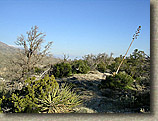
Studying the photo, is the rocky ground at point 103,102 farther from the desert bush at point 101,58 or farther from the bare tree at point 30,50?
the desert bush at point 101,58

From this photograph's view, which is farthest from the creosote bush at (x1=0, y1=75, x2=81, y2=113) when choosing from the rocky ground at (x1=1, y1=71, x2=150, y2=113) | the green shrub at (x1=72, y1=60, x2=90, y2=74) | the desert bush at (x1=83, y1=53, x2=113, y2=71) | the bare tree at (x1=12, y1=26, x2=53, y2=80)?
the desert bush at (x1=83, y1=53, x2=113, y2=71)

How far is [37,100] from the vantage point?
7.66 ft

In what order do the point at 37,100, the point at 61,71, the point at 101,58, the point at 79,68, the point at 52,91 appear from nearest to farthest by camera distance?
the point at 37,100 → the point at 52,91 → the point at 61,71 → the point at 79,68 → the point at 101,58

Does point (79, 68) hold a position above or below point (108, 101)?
above

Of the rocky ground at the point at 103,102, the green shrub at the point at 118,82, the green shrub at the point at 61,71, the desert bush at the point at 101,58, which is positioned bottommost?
the rocky ground at the point at 103,102

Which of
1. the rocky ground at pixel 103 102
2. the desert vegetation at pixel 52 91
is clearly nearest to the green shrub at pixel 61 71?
the desert vegetation at pixel 52 91

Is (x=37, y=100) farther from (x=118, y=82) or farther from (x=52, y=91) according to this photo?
(x=118, y=82)

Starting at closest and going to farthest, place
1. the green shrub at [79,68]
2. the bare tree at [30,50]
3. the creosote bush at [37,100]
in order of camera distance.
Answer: the creosote bush at [37,100]
the bare tree at [30,50]
the green shrub at [79,68]

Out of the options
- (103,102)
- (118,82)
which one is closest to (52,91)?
(103,102)

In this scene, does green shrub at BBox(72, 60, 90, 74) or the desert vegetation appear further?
green shrub at BBox(72, 60, 90, 74)

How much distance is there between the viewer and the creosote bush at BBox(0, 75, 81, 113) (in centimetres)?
217

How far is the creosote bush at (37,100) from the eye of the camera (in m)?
2.17

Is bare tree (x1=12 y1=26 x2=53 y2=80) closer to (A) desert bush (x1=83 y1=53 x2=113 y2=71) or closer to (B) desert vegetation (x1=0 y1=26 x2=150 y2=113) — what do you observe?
(B) desert vegetation (x1=0 y1=26 x2=150 y2=113)

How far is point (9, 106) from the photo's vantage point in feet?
7.29
